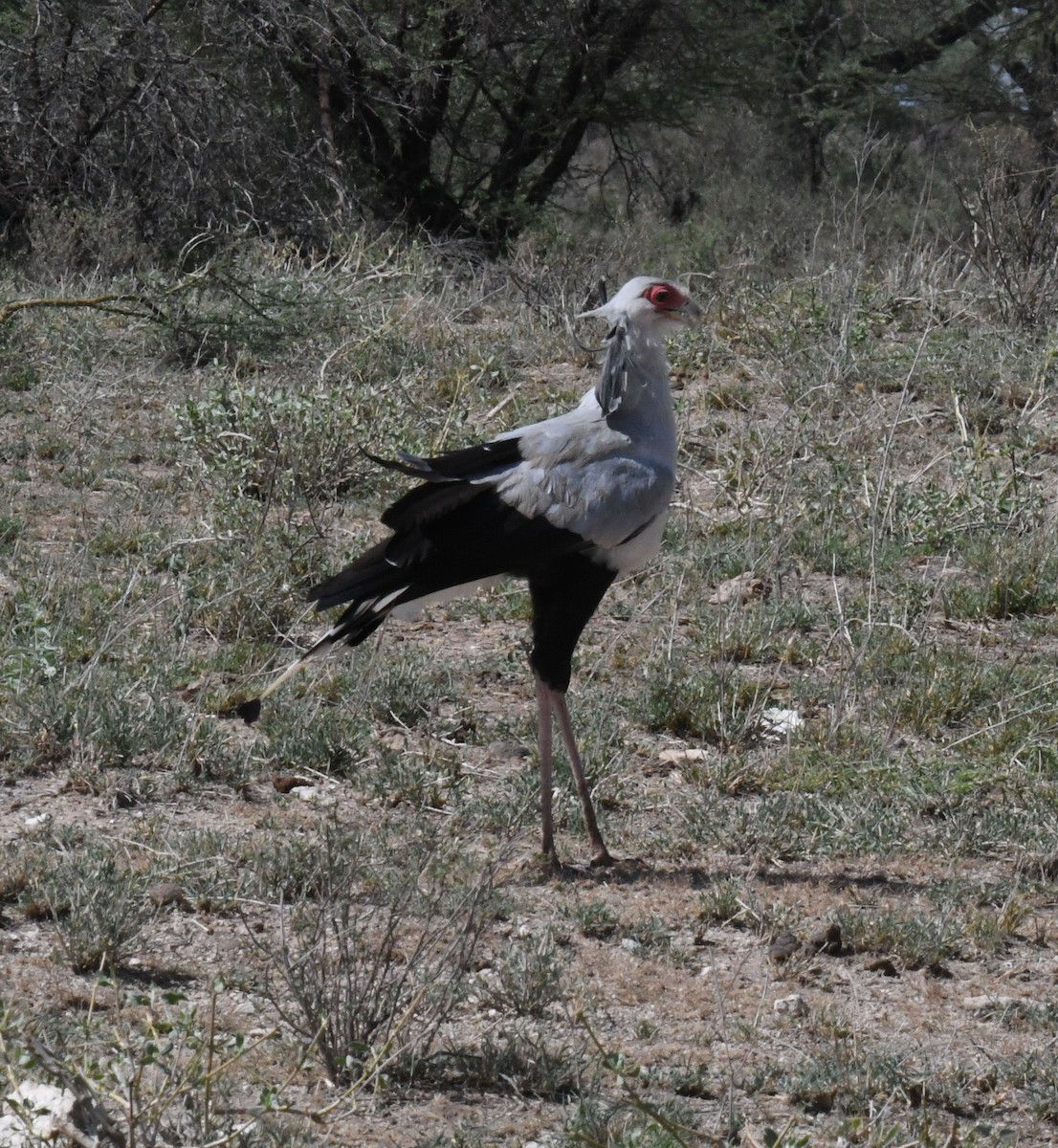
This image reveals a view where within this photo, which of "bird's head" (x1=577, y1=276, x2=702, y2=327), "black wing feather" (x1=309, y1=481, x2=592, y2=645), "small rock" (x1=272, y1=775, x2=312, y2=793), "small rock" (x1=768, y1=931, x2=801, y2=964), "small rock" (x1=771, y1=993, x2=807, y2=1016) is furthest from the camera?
"small rock" (x1=272, y1=775, x2=312, y2=793)

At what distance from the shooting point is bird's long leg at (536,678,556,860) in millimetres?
4500

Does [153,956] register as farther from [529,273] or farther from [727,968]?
[529,273]

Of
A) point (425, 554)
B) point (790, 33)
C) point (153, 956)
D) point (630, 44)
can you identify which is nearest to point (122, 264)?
point (630, 44)

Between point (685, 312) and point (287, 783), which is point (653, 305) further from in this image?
point (287, 783)

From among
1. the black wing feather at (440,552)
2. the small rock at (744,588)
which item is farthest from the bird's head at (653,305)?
the small rock at (744,588)

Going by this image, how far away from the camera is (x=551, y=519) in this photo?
14.7 ft

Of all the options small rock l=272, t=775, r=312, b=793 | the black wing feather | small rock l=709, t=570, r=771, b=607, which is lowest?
small rock l=272, t=775, r=312, b=793

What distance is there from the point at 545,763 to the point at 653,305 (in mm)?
1416

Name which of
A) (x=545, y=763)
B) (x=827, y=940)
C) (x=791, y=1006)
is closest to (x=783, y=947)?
(x=827, y=940)

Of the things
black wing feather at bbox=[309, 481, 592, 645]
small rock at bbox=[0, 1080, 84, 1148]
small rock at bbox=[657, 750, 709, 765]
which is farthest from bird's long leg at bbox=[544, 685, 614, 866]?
small rock at bbox=[0, 1080, 84, 1148]

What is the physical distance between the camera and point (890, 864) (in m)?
4.53

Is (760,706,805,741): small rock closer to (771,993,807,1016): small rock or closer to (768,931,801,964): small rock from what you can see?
(768,931,801,964): small rock

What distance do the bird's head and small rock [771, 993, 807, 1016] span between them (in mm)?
2048

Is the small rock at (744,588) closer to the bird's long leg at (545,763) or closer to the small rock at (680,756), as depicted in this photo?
the small rock at (680,756)
